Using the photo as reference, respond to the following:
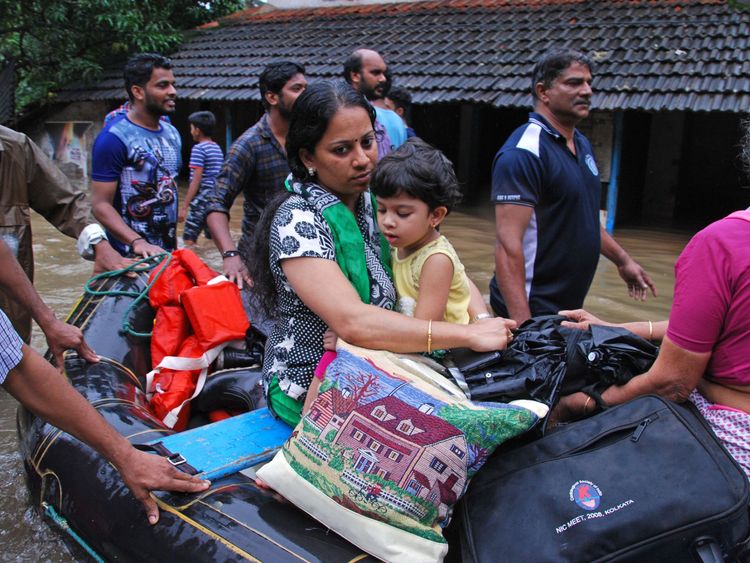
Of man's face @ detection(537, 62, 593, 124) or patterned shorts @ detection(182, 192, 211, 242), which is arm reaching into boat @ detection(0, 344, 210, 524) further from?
patterned shorts @ detection(182, 192, 211, 242)

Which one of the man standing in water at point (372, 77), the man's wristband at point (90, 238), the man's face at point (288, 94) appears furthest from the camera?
the man standing in water at point (372, 77)

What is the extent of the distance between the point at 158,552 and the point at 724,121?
12.5 metres

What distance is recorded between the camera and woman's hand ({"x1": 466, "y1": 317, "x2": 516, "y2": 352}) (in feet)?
6.56

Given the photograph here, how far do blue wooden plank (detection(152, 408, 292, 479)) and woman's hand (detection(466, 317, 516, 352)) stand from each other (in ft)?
2.40

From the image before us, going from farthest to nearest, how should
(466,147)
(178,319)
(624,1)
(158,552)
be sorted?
(466,147) → (624,1) → (178,319) → (158,552)

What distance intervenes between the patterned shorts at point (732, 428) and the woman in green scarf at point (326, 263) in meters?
0.58

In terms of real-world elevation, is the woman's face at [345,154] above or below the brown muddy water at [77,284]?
above

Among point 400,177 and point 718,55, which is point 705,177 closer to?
point 718,55

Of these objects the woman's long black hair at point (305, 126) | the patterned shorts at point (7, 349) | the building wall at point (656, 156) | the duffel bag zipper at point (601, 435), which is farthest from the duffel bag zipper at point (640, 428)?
the building wall at point (656, 156)

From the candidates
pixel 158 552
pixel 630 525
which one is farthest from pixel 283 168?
pixel 630 525

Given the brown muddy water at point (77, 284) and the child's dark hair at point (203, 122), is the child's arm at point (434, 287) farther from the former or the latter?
the child's dark hair at point (203, 122)

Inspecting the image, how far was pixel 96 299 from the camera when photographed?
3357mm

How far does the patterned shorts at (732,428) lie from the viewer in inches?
70.4

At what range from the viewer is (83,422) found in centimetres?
188
